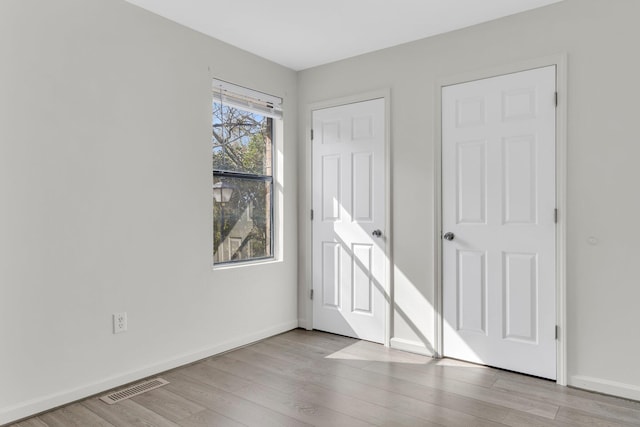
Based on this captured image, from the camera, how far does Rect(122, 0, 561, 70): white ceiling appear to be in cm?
271

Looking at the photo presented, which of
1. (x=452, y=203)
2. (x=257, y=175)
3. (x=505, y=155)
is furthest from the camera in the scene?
(x=257, y=175)

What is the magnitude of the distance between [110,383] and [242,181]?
178 centimetres

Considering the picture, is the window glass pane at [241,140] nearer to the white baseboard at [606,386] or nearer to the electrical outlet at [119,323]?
the electrical outlet at [119,323]

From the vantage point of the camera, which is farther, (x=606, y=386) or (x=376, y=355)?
(x=376, y=355)

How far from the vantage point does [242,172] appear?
359 cm

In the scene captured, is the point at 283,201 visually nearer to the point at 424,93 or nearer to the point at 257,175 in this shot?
the point at 257,175

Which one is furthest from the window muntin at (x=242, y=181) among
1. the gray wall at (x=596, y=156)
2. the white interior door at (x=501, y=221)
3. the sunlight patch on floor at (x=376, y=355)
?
the gray wall at (x=596, y=156)

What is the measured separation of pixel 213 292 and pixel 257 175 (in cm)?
109

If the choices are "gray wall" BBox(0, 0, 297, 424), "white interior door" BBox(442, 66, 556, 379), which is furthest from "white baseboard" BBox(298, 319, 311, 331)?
"white interior door" BBox(442, 66, 556, 379)

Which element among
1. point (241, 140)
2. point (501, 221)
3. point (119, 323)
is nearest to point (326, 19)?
point (241, 140)

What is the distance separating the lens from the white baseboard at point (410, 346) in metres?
3.24

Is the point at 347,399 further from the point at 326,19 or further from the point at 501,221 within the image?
the point at 326,19

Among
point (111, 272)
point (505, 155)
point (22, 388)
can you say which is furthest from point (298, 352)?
point (505, 155)

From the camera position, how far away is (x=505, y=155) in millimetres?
2902
